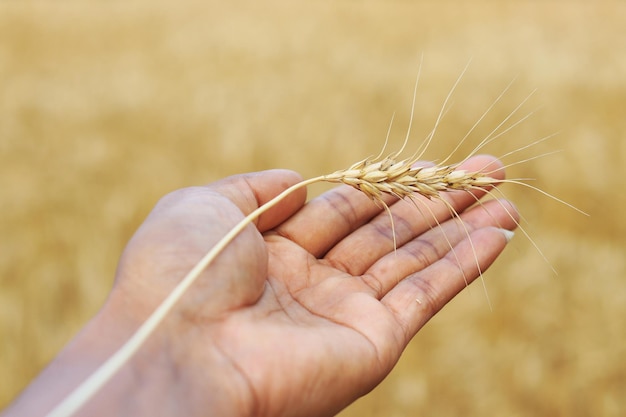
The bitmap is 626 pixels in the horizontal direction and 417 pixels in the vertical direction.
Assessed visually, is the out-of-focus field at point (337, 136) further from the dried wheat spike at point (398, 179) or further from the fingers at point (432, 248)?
the dried wheat spike at point (398, 179)

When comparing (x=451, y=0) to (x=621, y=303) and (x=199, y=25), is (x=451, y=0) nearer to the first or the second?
(x=199, y=25)

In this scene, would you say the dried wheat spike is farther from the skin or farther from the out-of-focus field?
Result: the out-of-focus field

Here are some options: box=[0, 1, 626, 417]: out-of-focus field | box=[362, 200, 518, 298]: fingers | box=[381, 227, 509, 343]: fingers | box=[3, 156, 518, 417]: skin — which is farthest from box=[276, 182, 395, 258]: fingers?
box=[0, 1, 626, 417]: out-of-focus field

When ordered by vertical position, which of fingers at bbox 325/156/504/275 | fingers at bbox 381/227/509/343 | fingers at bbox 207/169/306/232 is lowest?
fingers at bbox 381/227/509/343

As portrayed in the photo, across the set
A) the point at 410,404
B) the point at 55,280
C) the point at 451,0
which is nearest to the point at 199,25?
the point at 451,0

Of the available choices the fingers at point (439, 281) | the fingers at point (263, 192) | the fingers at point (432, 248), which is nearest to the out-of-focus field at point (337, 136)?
the fingers at point (432, 248)

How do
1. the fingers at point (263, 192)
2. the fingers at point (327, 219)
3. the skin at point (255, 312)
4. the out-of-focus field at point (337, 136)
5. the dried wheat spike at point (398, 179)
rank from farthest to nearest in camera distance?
the out-of-focus field at point (337, 136) < the fingers at point (327, 219) < the fingers at point (263, 192) < the dried wheat spike at point (398, 179) < the skin at point (255, 312)

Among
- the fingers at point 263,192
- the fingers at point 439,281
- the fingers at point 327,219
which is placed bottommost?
the fingers at point 439,281
